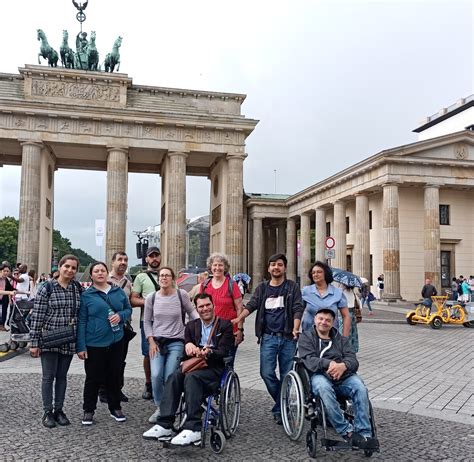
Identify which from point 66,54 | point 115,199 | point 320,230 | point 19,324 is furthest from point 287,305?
point 66,54

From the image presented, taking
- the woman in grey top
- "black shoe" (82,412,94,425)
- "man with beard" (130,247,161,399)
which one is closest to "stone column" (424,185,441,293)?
"man with beard" (130,247,161,399)

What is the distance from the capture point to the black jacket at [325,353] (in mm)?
5164

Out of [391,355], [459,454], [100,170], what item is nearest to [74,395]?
[459,454]

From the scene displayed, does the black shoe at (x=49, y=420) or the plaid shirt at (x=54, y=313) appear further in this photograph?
the plaid shirt at (x=54, y=313)

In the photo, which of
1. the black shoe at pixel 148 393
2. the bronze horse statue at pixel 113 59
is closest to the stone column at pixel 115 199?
the bronze horse statue at pixel 113 59

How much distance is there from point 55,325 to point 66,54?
1462 inches

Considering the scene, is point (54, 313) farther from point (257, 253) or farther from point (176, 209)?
point (257, 253)

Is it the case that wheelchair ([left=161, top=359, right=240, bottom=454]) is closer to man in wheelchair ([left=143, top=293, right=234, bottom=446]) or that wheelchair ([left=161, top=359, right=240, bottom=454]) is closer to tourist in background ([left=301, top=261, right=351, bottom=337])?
man in wheelchair ([left=143, top=293, right=234, bottom=446])

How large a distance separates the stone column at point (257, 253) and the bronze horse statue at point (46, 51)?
71.2ft

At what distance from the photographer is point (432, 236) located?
3173 centimetres

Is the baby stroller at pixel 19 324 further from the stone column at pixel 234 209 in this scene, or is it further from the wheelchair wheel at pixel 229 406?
the stone column at pixel 234 209

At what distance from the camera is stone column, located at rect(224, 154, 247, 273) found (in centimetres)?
3797

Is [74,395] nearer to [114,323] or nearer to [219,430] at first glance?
[114,323]

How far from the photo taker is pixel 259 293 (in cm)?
632
